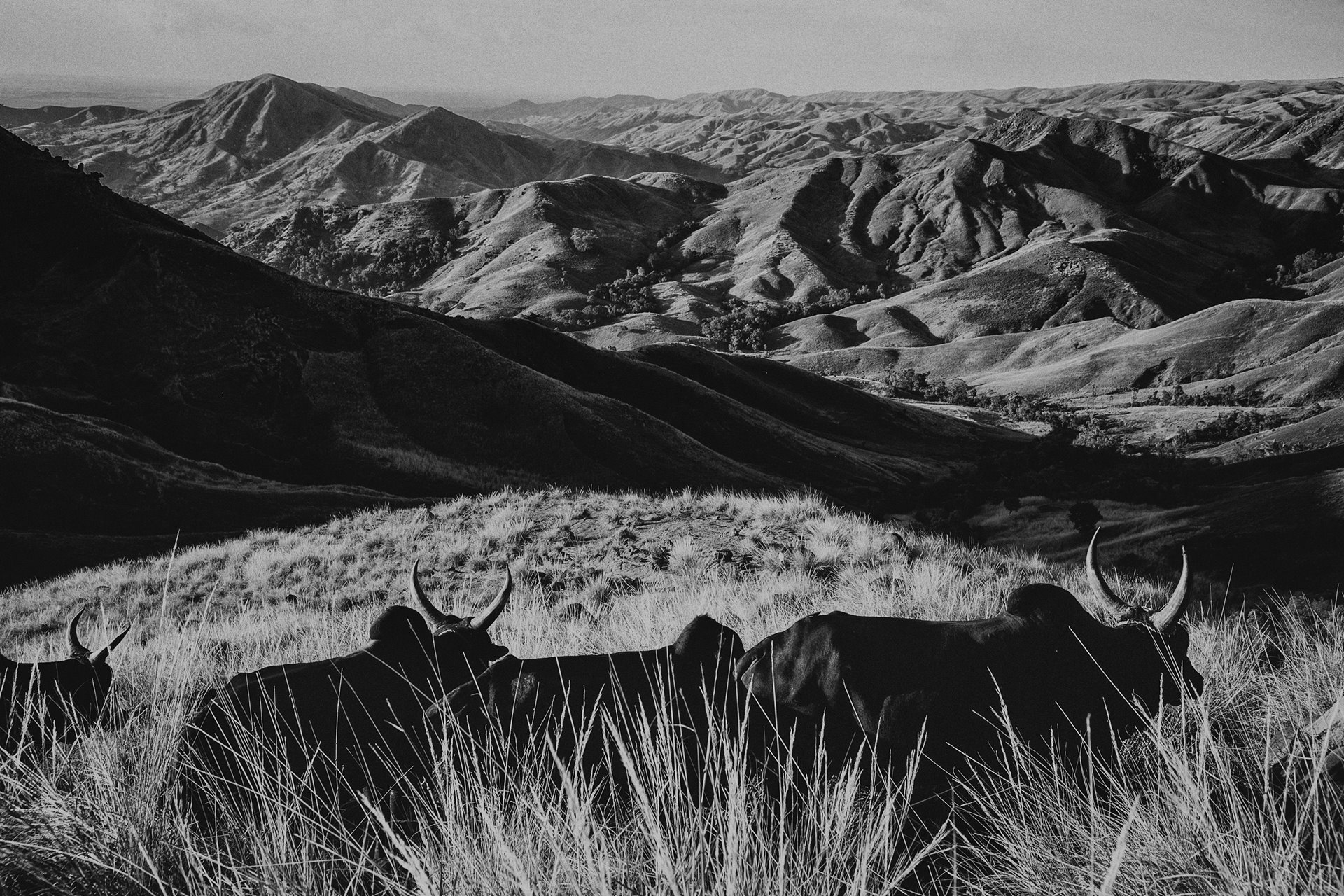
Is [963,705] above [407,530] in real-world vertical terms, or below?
above

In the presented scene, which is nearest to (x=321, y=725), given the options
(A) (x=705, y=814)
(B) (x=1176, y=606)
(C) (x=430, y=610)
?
(C) (x=430, y=610)

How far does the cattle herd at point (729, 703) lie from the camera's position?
111 inches

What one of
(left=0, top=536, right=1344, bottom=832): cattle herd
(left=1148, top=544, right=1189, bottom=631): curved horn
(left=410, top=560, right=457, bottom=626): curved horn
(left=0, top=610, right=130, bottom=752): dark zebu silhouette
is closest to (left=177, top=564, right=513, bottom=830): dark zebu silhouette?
(left=0, top=536, right=1344, bottom=832): cattle herd

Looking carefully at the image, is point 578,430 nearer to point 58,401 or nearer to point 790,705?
point 58,401

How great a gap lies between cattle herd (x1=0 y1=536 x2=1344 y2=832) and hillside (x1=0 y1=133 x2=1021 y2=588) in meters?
22.6

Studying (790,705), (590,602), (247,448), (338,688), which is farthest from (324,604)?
(247,448)

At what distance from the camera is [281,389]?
34.2 metres

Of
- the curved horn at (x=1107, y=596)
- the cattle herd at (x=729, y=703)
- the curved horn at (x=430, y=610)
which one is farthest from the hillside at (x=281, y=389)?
the curved horn at (x=1107, y=596)

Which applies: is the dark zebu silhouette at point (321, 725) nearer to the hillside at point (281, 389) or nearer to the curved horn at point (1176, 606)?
the curved horn at point (1176, 606)

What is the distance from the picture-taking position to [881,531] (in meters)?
11.6

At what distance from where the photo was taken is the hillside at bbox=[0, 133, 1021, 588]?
30.0 meters

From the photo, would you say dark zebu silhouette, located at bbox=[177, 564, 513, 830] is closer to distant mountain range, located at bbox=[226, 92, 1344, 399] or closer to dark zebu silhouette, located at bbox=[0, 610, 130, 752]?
dark zebu silhouette, located at bbox=[0, 610, 130, 752]

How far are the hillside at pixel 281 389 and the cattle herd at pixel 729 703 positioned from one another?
22635 millimetres

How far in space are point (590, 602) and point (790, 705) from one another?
6.18 meters
